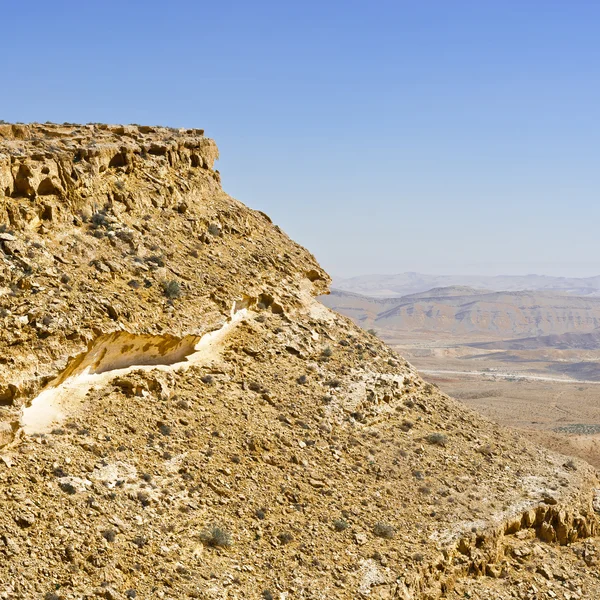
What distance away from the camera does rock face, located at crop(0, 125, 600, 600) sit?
15195 millimetres

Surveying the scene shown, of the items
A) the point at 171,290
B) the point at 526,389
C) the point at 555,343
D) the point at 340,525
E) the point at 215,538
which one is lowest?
the point at 555,343

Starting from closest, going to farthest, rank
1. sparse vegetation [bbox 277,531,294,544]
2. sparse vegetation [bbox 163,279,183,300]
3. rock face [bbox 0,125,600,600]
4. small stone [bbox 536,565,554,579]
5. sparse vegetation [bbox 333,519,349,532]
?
rock face [bbox 0,125,600,600]
sparse vegetation [bbox 277,531,294,544]
sparse vegetation [bbox 333,519,349,532]
sparse vegetation [bbox 163,279,183,300]
small stone [bbox 536,565,554,579]

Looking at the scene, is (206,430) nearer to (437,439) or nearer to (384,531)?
(384,531)

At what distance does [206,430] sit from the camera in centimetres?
1862

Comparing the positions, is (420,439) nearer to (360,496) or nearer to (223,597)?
(360,496)

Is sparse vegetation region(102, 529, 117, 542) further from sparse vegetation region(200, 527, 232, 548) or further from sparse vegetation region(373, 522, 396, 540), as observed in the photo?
sparse vegetation region(373, 522, 396, 540)

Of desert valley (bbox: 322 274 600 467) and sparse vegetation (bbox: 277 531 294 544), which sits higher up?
sparse vegetation (bbox: 277 531 294 544)

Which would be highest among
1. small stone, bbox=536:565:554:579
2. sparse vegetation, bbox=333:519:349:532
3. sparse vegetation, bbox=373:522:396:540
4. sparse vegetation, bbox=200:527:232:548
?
sparse vegetation, bbox=200:527:232:548

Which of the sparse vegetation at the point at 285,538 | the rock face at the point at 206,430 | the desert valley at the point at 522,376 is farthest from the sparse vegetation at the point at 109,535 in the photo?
the desert valley at the point at 522,376

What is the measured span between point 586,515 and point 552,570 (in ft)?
9.96

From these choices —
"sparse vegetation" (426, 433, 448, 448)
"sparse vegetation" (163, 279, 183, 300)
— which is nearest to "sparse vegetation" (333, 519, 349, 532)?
"sparse vegetation" (426, 433, 448, 448)

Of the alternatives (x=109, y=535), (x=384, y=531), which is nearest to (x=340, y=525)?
(x=384, y=531)

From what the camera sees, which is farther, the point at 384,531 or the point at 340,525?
the point at 384,531

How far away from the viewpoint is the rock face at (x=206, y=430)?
49.9 ft
